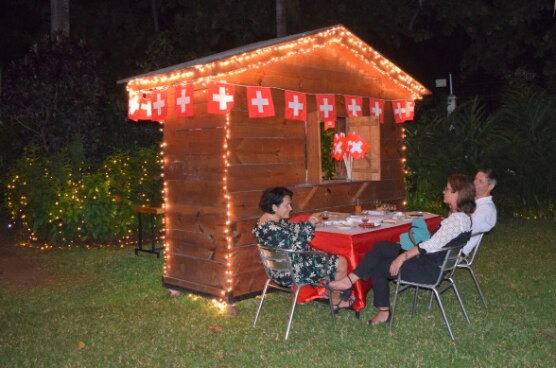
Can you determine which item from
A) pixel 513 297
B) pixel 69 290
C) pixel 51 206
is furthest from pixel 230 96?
pixel 51 206

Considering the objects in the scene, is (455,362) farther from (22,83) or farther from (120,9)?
(120,9)

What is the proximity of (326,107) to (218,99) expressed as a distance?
5.15 feet

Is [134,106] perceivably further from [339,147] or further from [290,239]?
[290,239]

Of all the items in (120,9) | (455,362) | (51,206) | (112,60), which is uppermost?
(120,9)

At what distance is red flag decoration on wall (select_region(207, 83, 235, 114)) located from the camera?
17.8ft

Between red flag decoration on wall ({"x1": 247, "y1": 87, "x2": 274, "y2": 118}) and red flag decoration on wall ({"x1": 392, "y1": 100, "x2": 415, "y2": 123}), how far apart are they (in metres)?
2.40

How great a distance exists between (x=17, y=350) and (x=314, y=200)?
3266 millimetres

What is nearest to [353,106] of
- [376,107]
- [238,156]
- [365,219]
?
[376,107]

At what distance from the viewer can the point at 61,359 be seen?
178 inches

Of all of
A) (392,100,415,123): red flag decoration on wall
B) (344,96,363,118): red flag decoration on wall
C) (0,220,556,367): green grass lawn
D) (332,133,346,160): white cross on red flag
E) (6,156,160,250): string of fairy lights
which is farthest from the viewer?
(6,156,160,250): string of fairy lights

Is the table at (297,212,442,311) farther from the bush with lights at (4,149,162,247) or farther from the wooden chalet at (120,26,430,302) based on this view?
the bush with lights at (4,149,162,247)

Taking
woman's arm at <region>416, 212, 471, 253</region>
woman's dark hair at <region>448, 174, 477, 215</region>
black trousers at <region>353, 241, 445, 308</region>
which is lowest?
black trousers at <region>353, 241, 445, 308</region>

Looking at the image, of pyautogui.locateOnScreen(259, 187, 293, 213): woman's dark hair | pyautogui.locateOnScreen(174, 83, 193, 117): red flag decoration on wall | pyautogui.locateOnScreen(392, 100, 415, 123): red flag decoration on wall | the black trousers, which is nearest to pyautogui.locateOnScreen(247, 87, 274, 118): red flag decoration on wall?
pyautogui.locateOnScreen(174, 83, 193, 117): red flag decoration on wall

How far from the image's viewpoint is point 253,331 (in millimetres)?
5098
